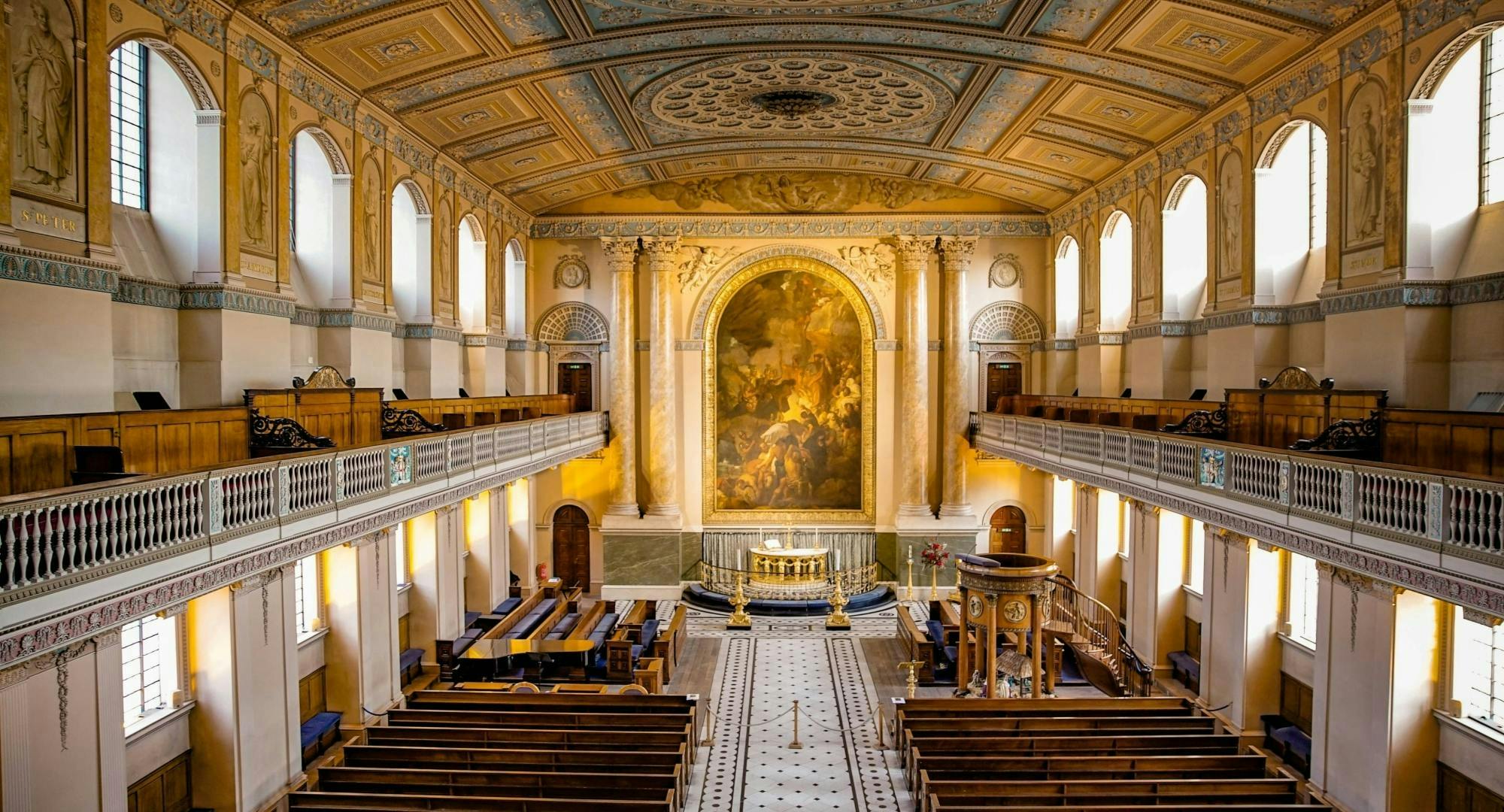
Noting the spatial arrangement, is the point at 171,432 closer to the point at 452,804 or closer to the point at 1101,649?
the point at 452,804

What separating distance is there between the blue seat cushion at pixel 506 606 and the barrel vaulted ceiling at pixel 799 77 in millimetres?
10334

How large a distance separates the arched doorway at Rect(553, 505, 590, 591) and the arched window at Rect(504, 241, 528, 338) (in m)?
5.28

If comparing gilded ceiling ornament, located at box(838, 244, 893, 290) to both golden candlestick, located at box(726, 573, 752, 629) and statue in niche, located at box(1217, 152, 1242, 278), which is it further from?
statue in niche, located at box(1217, 152, 1242, 278)

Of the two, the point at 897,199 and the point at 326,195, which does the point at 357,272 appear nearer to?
the point at 326,195

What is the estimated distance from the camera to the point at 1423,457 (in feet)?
36.4

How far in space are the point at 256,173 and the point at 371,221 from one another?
3.59 metres

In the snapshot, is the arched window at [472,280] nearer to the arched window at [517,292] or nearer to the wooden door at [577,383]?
the arched window at [517,292]

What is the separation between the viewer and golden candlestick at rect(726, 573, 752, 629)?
2314 cm

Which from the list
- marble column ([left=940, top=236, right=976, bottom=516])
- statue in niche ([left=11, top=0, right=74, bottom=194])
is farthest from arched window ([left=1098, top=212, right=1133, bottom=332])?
statue in niche ([left=11, top=0, right=74, bottom=194])

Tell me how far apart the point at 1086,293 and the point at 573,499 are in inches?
586

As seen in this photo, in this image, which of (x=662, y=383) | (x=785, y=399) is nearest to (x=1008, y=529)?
(x=785, y=399)

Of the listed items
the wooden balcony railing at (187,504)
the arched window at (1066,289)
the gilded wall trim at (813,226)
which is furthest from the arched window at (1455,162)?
the gilded wall trim at (813,226)

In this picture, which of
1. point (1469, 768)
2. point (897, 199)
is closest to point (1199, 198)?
point (897, 199)

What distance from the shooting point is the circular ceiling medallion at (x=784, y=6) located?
48.0 ft
